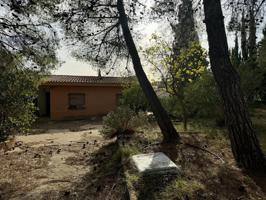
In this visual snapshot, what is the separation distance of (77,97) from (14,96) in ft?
45.8

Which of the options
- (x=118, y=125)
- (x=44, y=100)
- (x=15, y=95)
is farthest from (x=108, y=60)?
(x=44, y=100)

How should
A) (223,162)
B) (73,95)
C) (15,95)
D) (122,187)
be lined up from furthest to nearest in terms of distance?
1. (73,95)
2. (15,95)
3. (223,162)
4. (122,187)

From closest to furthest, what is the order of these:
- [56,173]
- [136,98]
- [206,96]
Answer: [56,173] < [206,96] < [136,98]

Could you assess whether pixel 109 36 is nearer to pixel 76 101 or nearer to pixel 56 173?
pixel 56 173

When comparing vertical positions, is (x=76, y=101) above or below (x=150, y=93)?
above

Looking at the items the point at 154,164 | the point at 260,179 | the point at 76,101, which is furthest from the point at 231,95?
the point at 76,101

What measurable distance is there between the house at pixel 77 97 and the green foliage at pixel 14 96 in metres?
12.2

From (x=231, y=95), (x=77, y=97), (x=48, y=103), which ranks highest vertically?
(x=77, y=97)

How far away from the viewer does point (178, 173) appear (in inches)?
150

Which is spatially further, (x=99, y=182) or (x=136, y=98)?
(x=136, y=98)

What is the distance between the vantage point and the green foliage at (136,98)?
15.8m

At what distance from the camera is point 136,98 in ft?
52.5

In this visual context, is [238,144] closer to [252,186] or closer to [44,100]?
[252,186]

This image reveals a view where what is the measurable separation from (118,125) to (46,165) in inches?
120
